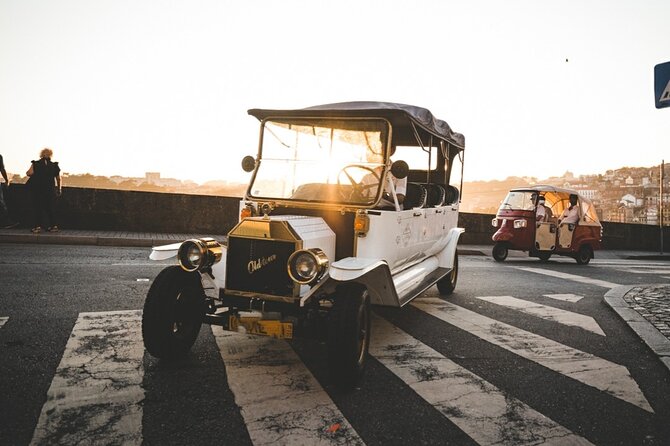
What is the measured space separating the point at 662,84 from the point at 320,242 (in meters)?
4.35

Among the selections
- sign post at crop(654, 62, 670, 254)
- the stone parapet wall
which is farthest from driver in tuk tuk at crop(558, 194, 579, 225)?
the stone parapet wall

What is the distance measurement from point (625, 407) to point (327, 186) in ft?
10.6

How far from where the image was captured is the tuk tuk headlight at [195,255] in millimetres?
4273

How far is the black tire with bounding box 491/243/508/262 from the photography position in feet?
46.9

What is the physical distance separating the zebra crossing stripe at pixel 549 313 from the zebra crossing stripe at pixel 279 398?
145 inches

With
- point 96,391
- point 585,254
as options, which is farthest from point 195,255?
point 585,254

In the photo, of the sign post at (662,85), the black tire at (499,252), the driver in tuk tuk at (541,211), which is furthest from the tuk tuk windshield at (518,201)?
the sign post at (662,85)

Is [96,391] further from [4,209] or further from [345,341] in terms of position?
[4,209]

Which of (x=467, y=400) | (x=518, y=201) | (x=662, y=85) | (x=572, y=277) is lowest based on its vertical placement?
(x=467, y=400)

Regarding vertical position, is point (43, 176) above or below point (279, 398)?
above

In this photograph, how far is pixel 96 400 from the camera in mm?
3477

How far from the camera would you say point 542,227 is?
14430 millimetres

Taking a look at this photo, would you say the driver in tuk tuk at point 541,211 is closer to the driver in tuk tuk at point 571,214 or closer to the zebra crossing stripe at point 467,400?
the driver in tuk tuk at point 571,214

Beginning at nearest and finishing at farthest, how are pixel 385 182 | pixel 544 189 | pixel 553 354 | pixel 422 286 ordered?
1. pixel 553 354
2. pixel 385 182
3. pixel 422 286
4. pixel 544 189
